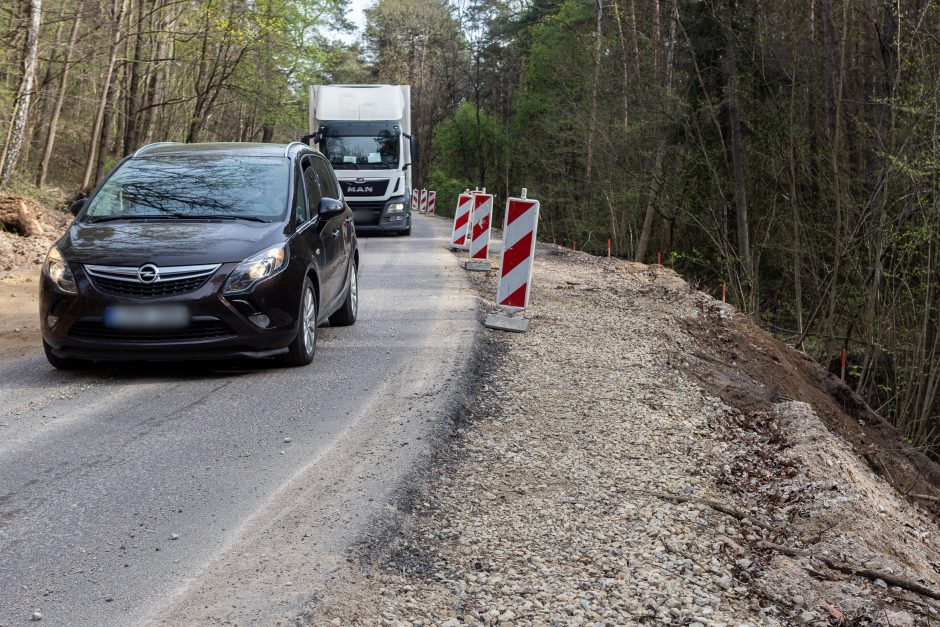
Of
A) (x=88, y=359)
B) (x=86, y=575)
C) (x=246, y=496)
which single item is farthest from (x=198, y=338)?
(x=86, y=575)

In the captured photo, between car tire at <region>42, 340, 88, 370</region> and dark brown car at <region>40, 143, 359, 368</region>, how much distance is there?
1cm

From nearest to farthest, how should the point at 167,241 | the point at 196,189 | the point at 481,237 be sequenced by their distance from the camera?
the point at 167,241 < the point at 196,189 < the point at 481,237

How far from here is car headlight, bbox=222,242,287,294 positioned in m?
6.93

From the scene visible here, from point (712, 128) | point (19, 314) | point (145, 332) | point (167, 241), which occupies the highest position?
point (712, 128)

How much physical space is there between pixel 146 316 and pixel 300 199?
1.96 meters

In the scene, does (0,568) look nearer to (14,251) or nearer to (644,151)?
(14,251)

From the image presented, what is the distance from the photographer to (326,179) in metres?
9.81

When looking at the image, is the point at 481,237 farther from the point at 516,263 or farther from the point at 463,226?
the point at 516,263

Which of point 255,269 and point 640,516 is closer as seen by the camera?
point 640,516

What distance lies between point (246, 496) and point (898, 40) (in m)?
14.7

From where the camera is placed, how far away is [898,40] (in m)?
15.5

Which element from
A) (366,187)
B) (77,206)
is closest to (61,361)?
(77,206)

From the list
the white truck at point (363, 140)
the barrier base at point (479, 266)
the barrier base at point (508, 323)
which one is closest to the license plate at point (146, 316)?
the barrier base at point (508, 323)

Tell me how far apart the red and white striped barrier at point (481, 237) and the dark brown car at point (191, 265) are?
23.9 feet
